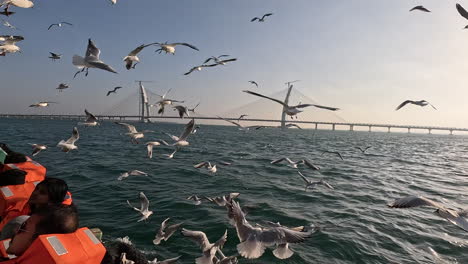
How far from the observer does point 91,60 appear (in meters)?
5.63

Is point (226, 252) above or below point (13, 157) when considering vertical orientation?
below

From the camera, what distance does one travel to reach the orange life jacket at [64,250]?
11.1ft

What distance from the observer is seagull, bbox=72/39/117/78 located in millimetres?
5320

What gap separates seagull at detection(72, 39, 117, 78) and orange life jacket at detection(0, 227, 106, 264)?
2.72 meters

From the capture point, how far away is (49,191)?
5.03 m

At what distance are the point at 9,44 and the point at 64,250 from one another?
7.83 metres

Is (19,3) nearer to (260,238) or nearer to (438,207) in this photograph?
(260,238)

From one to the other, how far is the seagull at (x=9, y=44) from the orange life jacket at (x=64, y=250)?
7.04 m

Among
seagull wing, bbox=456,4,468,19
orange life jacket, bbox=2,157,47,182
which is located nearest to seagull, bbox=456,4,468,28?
seagull wing, bbox=456,4,468,19

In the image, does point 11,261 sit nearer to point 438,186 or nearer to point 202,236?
point 202,236

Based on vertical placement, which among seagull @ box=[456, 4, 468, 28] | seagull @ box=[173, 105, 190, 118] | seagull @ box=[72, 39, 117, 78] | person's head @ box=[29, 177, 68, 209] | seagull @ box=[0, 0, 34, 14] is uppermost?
seagull @ box=[456, 4, 468, 28]

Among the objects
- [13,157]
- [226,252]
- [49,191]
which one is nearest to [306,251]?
A: [226,252]

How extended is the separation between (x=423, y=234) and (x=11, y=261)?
10.5 meters

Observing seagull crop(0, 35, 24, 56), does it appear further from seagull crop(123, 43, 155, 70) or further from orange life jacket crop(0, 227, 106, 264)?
orange life jacket crop(0, 227, 106, 264)
